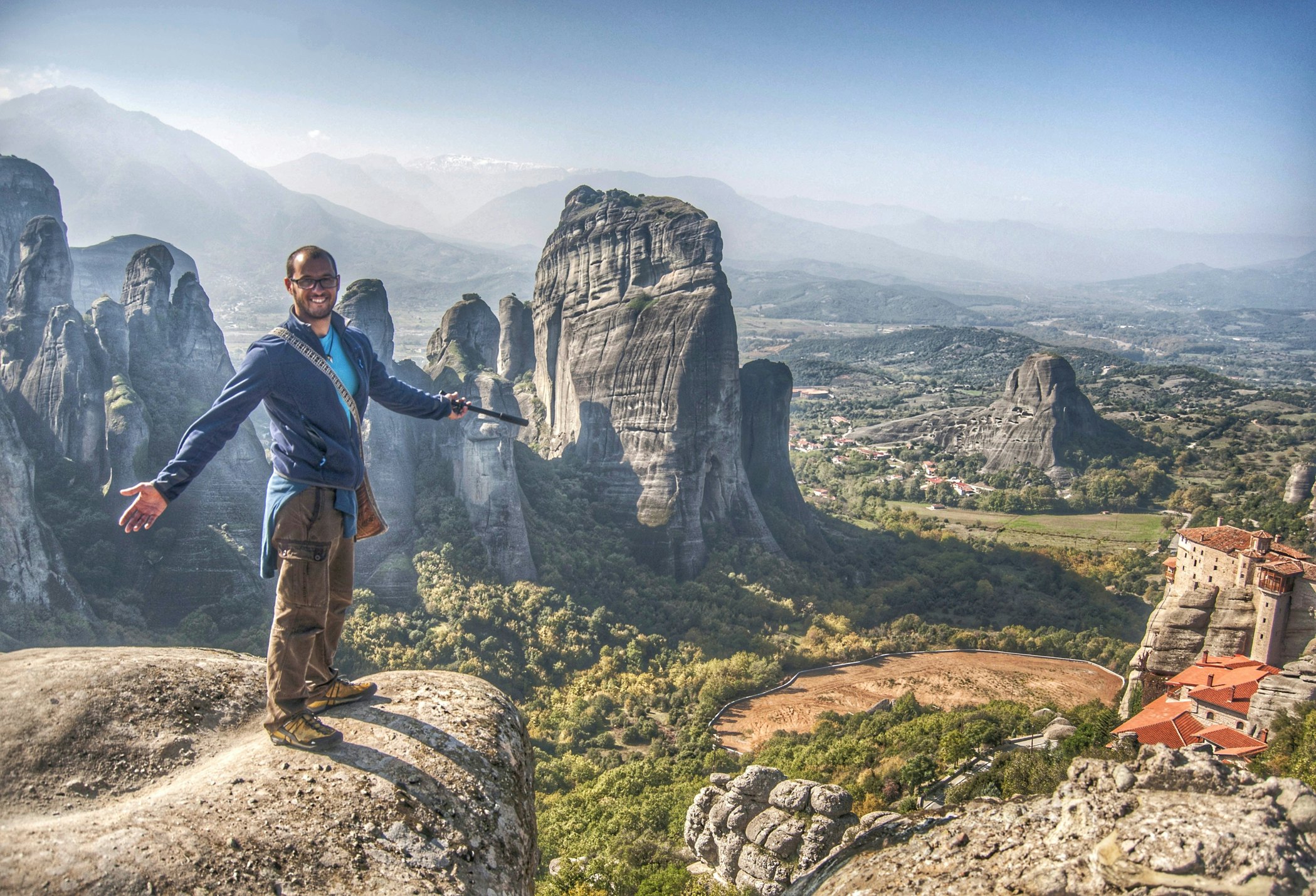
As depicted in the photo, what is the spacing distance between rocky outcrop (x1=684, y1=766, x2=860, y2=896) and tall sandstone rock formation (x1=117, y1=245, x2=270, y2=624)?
1753cm

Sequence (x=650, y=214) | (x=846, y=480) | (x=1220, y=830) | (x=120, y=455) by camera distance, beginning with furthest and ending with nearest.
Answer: (x=846, y=480) → (x=650, y=214) → (x=120, y=455) → (x=1220, y=830)

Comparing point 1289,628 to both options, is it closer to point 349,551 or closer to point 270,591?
point 349,551

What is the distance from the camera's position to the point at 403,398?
5.54 m

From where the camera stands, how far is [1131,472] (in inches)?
2249

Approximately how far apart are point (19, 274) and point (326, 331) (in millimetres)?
33444

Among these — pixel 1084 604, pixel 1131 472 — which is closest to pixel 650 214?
pixel 1084 604

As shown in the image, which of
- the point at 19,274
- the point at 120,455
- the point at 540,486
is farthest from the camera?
the point at 540,486

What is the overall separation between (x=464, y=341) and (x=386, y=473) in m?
9.10

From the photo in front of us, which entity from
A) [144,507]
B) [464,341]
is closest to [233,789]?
[144,507]

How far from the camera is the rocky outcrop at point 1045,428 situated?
203 feet

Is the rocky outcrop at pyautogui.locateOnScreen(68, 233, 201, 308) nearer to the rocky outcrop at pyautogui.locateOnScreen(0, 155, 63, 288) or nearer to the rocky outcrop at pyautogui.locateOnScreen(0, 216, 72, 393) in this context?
the rocky outcrop at pyautogui.locateOnScreen(0, 155, 63, 288)

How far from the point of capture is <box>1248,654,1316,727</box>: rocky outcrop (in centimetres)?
1319

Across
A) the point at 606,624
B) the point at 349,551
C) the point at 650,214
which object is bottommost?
the point at 606,624

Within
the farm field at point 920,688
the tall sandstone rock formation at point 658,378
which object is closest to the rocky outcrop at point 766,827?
the farm field at point 920,688
